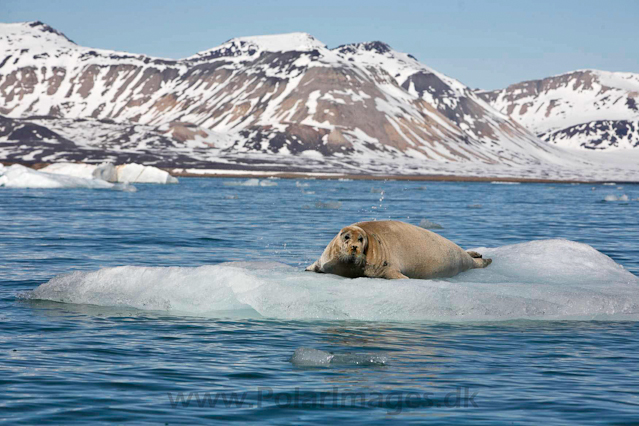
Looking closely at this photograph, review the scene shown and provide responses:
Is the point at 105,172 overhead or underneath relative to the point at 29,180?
overhead

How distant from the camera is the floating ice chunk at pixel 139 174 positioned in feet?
386

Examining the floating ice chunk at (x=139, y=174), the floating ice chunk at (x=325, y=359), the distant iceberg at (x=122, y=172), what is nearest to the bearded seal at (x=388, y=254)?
the floating ice chunk at (x=325, y=359)

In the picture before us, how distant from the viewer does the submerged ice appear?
536 inches

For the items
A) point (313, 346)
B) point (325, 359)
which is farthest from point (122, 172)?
point (325, 359)

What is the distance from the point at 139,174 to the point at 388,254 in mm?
106618

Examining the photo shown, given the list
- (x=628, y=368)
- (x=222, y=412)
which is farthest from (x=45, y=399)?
(x=628, y=368)

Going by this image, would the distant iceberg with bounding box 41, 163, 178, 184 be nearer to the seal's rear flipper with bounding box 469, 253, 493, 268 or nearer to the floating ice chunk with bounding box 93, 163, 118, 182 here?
the floating ice chunk with bounding box 93, 163, 118, 182

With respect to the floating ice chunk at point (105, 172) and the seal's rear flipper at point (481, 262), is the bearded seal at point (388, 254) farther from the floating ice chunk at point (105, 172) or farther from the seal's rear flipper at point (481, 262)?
the floating ice chunk at point (105, 172)

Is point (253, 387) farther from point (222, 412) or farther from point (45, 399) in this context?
point (45, 399)

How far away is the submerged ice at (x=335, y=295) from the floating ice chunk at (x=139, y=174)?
104m

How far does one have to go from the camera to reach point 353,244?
14.7 metres

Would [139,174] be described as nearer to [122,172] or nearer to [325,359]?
[122,172]

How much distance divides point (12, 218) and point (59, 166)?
8682cm

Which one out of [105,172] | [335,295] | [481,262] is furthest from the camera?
[105,172]
